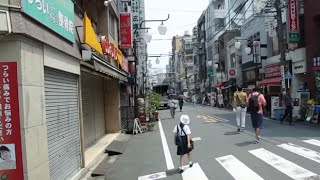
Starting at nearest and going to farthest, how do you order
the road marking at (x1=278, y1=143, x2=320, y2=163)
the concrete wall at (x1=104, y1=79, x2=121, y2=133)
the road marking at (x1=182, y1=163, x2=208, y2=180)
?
the road marking at (x1=182, y1=163, x2=208, y2=180) < the road marking at (x1=278, y1=143, x2=320, y2=163) < the concrete wall at (x1=104, y1=79, x2=121, y2=133)

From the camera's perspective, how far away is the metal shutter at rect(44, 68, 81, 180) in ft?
28.5

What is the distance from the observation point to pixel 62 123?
9.71 metres

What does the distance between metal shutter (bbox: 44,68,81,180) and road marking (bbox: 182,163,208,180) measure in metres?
2.67

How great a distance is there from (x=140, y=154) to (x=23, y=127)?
8.31m

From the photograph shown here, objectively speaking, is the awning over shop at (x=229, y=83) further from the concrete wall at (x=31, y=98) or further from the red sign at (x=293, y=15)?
the concrete wall at (x=31, y=98)

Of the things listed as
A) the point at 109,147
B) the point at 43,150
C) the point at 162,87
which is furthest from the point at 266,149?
the point at 162,87

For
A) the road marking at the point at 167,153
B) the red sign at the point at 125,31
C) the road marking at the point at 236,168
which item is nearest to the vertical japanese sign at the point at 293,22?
the red sign at the point at 125,31

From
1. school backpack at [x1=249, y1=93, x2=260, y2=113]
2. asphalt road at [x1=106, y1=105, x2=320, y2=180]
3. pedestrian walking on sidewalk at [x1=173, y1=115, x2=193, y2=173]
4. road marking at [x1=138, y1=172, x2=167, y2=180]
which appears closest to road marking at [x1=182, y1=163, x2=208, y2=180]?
asphalt road at [x1=106, y1=105, x2=320, y2=180]

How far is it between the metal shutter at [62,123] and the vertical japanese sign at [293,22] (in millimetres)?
21614

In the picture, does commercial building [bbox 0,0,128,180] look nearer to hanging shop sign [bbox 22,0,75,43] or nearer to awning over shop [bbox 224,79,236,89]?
hanging shop sign [bbox 22,0,75,43]

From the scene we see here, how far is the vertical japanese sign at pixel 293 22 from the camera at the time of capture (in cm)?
2933

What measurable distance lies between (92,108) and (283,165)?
9.11 metres

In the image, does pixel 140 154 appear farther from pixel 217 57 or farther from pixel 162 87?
pixel 217 57

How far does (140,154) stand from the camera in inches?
579
